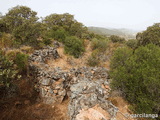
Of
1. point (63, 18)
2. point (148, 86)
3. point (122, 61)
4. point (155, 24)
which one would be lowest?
point (148, 86)

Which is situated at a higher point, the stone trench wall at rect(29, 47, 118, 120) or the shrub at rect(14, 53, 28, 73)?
the shrub at rect(14, 53, 28, 73)

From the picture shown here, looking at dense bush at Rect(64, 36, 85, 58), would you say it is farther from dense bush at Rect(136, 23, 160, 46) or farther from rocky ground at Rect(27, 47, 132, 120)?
dense bush at Rect(136, 23, 160, 46)

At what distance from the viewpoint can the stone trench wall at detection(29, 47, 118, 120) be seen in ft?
20.1

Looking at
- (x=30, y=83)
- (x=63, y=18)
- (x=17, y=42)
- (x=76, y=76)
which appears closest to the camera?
(x=30, y=83)

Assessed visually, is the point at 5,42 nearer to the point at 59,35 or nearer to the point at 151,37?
the point at 59,35


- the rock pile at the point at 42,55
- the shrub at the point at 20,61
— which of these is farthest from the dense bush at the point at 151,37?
the shrub at the point at 20,61

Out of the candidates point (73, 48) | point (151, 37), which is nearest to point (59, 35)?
point (73, 48)

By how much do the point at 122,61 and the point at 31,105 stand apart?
9.02m

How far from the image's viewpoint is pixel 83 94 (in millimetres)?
6754

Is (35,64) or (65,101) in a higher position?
(35,64)

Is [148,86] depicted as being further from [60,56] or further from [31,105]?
[60,56]

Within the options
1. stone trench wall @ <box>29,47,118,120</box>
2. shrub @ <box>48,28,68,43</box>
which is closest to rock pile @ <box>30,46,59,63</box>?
stone trench wall @ <box>29,47,118,120</box>

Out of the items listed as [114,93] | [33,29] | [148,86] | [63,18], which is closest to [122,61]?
[114,93]

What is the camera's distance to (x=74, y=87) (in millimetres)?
7645
